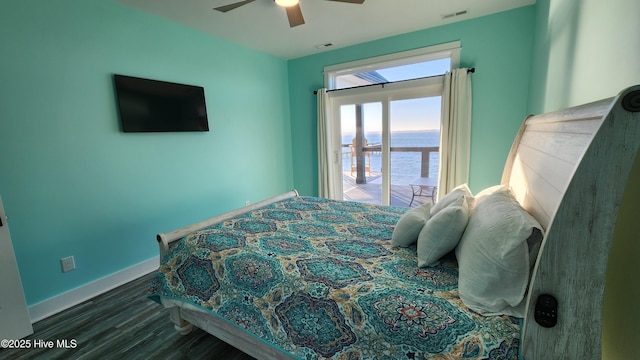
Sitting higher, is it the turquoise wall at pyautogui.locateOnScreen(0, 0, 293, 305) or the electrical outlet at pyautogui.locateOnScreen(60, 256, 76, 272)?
the turquoise wall at pyautogui.locateOnScreen(0, 0, 293, 305)

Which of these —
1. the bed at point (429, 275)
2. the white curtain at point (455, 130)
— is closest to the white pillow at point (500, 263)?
the bed at point (429, 275)

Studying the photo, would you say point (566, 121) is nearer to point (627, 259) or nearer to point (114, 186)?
point (627, 259)

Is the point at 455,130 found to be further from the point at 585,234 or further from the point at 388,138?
the point at 585,234

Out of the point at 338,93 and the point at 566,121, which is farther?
the point at 338,93

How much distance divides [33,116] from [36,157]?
318 mm

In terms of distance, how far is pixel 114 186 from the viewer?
8.40 feet

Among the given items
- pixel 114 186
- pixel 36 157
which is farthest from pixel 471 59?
pixel 36 157

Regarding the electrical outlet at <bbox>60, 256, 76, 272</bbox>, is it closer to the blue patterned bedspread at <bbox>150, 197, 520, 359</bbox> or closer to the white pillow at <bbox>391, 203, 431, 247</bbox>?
the blue patterned bedspread at <bbox>150, 197, 520, 359</bbox>

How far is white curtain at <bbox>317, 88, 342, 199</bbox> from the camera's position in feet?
13.4

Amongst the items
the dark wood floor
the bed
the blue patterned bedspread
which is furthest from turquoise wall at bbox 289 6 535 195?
the dark wood floor

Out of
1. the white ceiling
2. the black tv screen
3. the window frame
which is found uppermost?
the white ceiling

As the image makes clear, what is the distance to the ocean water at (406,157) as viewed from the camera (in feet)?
11.9

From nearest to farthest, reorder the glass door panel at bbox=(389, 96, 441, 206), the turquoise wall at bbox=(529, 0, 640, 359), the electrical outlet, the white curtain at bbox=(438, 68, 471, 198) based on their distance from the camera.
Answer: the turquoise wall at bbox=(529, 0, 640, 359) → the electrical outlet → the white curtain at bbox=(438, 68, 471, 198) → the glass door panel at bbox=(389, 96, 441, 206)

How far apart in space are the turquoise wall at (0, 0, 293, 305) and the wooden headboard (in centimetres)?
318
